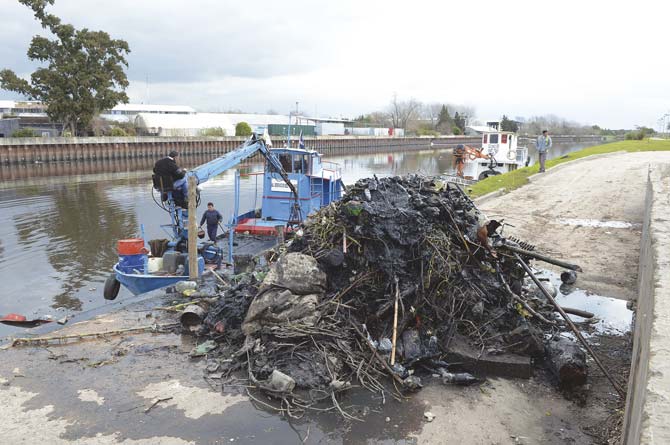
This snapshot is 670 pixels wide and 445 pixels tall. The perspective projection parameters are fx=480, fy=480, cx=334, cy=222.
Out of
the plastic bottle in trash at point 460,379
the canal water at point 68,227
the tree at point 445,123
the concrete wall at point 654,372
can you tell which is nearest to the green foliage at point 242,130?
the canal water at point 68,227

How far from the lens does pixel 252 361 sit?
235 inches

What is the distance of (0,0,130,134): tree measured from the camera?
43875 mm

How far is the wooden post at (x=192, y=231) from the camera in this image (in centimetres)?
962

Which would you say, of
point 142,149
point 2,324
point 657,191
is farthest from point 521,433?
point 142,149

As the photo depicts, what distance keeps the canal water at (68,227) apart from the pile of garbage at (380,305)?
327 centimetres

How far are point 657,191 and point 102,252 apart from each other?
15.8m

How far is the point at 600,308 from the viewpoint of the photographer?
7.83m

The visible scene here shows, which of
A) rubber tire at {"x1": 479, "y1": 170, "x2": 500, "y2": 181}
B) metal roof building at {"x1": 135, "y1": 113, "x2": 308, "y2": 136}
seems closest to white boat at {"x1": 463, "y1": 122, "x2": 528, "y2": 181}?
rubber tire at {"x1": 479, "y1": 170, "x2": 500, "y2": 181}

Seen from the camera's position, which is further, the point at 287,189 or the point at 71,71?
the point at 71,71

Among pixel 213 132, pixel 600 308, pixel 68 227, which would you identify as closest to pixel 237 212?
pixel 68 227

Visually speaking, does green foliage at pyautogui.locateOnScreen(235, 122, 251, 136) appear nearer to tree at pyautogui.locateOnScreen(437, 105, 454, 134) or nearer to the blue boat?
the blue boat

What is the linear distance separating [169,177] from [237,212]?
13.2 ft

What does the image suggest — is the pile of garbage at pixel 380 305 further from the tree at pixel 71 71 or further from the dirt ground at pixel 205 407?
the tree at pixel 71 71

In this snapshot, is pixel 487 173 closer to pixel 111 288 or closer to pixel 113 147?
pixel 111 288
